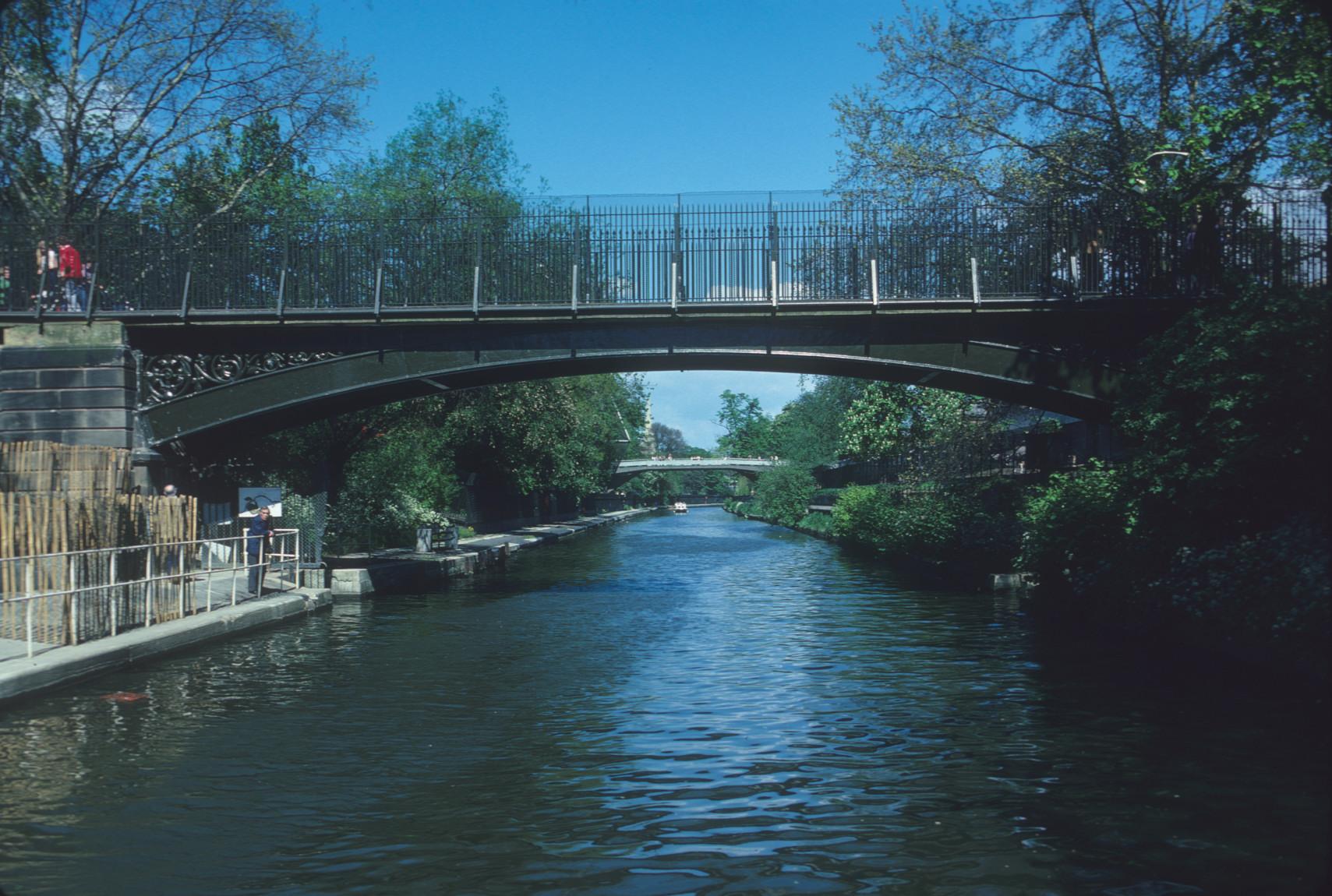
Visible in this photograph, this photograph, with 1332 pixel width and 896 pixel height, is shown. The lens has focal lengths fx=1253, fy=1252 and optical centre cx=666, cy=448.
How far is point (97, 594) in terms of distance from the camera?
53.3 ft

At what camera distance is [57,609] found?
15.3m

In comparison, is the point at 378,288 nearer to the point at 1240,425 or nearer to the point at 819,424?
the point at 1240,425

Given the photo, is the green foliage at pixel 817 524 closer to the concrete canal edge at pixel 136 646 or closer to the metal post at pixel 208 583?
the metal post at pixel 208 583

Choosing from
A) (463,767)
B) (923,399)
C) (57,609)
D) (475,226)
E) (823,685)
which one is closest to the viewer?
(463,767)

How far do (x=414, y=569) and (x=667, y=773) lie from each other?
21.9 meters

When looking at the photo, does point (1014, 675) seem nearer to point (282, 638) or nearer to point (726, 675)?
point (726, 675)

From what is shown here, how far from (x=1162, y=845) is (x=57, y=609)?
12.9m

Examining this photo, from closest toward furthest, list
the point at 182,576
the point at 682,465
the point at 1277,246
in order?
the point at 182,576 < the point at 1277,246 < the point at 682,465

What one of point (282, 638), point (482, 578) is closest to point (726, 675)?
point (282, 638)

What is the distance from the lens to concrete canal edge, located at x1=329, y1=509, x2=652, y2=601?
88.6ft

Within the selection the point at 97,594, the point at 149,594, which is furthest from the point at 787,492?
the point at 97,594

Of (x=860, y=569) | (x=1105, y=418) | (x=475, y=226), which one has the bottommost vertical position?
(x=860, y=569)

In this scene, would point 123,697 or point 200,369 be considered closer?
point 123,697

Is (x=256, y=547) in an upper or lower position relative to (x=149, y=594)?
upper
